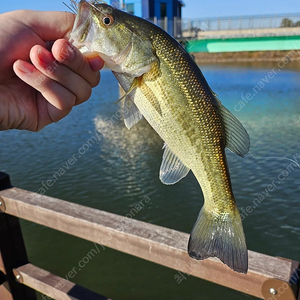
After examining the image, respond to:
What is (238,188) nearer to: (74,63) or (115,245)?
(115,245)

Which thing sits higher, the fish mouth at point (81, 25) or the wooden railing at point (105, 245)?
the fish mouth at point (81, 25)

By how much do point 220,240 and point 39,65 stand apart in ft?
3.97

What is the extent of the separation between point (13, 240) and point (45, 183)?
487 centimetres

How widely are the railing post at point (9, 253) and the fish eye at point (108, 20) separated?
1.90 metres

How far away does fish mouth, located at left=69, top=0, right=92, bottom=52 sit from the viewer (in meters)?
1.39

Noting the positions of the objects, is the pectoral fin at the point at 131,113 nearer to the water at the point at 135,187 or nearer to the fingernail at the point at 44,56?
the fingernail at the point at 44,56

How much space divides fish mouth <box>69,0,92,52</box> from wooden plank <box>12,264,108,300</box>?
187 cm

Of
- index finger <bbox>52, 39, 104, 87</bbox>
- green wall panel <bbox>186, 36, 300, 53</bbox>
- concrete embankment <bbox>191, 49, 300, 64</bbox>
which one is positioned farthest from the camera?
concrete embankment <bbox>191, 49, 300, 64</bbox>

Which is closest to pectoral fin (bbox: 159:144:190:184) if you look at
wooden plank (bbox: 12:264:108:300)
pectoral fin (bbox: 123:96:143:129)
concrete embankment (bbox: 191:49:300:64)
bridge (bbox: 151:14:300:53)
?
pectoral fin (bbox: 123:96:143:129)

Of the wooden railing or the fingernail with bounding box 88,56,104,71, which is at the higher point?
the fingernail with bounding box 88,56,104,71

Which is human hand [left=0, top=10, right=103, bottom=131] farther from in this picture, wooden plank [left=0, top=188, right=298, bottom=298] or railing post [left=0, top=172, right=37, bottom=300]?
railing post [left=0, top=172, right=37, bottom=300]

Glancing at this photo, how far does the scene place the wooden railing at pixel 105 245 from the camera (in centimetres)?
166

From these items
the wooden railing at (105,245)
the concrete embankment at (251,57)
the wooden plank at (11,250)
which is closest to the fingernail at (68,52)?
the wooden railing at (105,245)

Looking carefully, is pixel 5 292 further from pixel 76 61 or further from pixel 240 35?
pixel 240 35
